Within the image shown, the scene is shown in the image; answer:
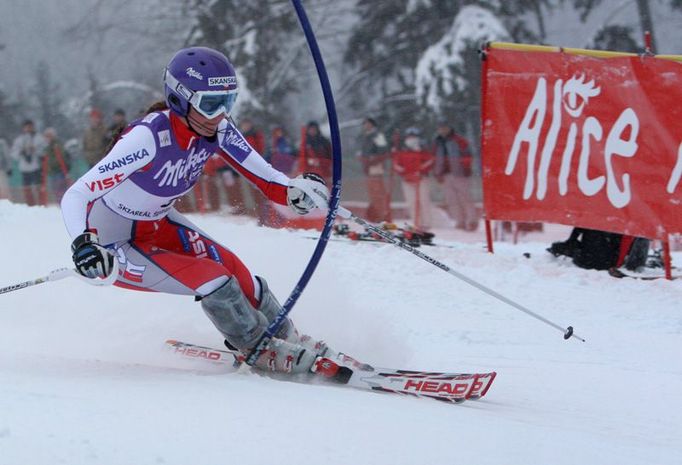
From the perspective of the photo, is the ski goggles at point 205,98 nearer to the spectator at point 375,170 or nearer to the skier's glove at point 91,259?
the skier's glove at point 91,259

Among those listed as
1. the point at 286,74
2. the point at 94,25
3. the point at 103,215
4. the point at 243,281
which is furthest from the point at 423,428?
the point at 94,25

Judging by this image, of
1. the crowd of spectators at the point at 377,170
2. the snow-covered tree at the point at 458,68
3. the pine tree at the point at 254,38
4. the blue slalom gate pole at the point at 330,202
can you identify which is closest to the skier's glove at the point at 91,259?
the blue slalom gate pole at the point at 330,202

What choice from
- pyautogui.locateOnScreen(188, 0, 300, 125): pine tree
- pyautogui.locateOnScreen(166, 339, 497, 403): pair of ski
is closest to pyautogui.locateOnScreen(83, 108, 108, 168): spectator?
pyautogui.locateOnScreen(188, 0, 300, 125): pine tree

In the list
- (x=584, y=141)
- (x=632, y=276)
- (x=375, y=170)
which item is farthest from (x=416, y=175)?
(x=632, y=276)

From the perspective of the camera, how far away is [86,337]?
21.2 ft

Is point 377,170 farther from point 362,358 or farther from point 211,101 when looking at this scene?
point 211,101

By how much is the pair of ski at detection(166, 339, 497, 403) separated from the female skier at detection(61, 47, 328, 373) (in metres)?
0.15

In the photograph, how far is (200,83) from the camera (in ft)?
15.7

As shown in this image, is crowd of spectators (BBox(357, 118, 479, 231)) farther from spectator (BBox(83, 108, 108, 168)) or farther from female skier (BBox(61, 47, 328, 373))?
female skier (BBox(61, 47, 328, 373))

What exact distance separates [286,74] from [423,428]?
20588mm

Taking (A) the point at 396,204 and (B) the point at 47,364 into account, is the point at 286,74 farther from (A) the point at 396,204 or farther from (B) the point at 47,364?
(B) the point at 47,364

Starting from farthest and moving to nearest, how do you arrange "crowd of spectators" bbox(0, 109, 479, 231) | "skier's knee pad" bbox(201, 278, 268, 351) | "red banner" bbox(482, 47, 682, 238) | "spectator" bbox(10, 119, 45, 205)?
"spectator" bbox(10, 119, 45, 205)
"crowd of spectators" bbox(0, 109, 479, 231)
"red banner" bbox(482, 47, 682, 238)
"skier's knee pad" bbox(201, 278, 268, 351)

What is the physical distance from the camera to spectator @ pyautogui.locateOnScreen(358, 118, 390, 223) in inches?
480

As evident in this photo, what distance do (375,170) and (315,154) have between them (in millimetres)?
1041
